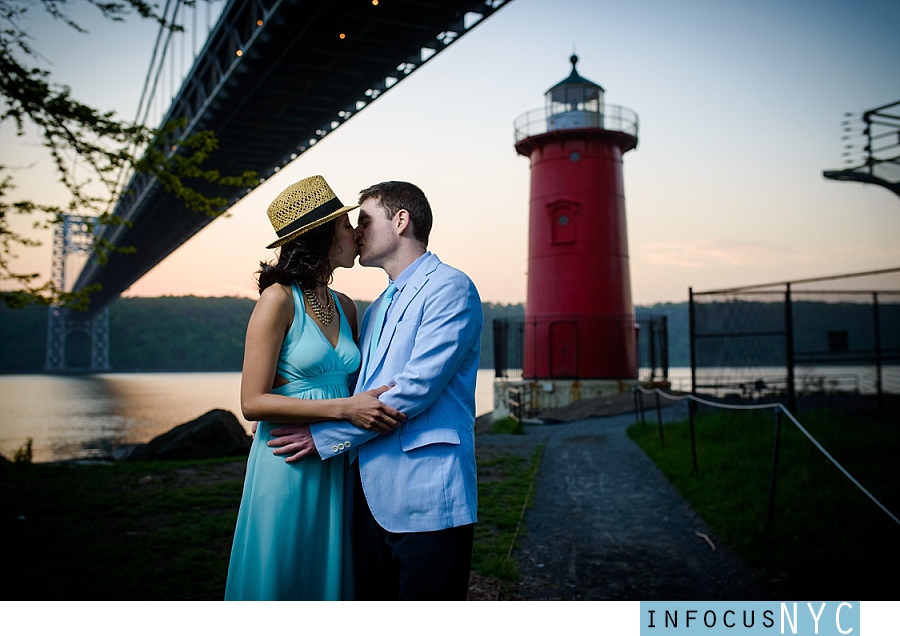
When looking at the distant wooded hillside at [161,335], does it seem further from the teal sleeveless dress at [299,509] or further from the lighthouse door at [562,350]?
the teal sleeveless dress at [299,509]

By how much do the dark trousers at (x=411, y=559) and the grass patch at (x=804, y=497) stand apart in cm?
221

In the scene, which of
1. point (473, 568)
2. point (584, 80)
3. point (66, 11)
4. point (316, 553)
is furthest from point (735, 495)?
point (584, 80)

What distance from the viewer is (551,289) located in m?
15.0

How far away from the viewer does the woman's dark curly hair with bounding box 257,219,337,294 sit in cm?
A: 209

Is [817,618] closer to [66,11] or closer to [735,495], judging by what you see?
[735,495]

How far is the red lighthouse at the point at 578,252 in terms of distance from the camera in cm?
1477

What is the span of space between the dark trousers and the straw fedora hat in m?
0.75

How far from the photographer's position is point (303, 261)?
2.12 m

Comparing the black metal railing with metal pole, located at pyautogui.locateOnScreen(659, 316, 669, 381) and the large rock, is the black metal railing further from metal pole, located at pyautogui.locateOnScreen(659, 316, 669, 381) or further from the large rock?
the large rock

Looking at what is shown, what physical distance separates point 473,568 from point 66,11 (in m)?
4.80

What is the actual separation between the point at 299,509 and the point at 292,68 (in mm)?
9079

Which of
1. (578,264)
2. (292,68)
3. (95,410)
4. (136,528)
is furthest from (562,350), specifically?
(95,410)

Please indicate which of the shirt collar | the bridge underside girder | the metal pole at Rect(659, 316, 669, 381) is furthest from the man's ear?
the metal pole at Rect(659, 316, 669, 381)

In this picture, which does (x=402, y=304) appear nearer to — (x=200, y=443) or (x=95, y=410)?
(x=200, y=443)
